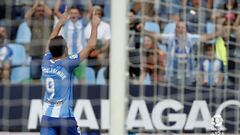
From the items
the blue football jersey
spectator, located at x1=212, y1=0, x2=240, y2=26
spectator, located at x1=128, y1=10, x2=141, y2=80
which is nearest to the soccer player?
the blue football jersey

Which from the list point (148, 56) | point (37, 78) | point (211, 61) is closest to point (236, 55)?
point (211, 61)

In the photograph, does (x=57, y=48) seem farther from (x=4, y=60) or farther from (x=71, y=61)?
(x=4, y=60)

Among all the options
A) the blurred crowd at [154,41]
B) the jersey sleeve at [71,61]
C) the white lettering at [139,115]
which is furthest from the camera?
the blurred crowd at [154,41]

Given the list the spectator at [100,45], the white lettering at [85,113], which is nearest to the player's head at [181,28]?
the spectator at [100,45]

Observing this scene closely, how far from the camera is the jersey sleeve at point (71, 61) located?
211 inches

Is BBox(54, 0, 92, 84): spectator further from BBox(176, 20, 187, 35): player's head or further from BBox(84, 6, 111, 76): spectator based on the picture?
BBox(176, 20, 187, 35): player's head

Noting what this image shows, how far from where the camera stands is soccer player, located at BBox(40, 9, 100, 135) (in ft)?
17.8

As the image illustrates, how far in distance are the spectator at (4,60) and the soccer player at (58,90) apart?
106cm

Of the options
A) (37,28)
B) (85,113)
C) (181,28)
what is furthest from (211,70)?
(37,28)

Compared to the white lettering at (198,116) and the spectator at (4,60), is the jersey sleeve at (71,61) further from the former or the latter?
the white lettering at (198,116)

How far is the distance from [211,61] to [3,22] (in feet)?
6.56

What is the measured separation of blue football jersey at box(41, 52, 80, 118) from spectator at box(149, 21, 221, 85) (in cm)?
130

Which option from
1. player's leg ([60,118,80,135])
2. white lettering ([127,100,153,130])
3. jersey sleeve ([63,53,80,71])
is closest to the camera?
jersey sleeve ([63,53,80,71])

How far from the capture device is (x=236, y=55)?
6637mm
